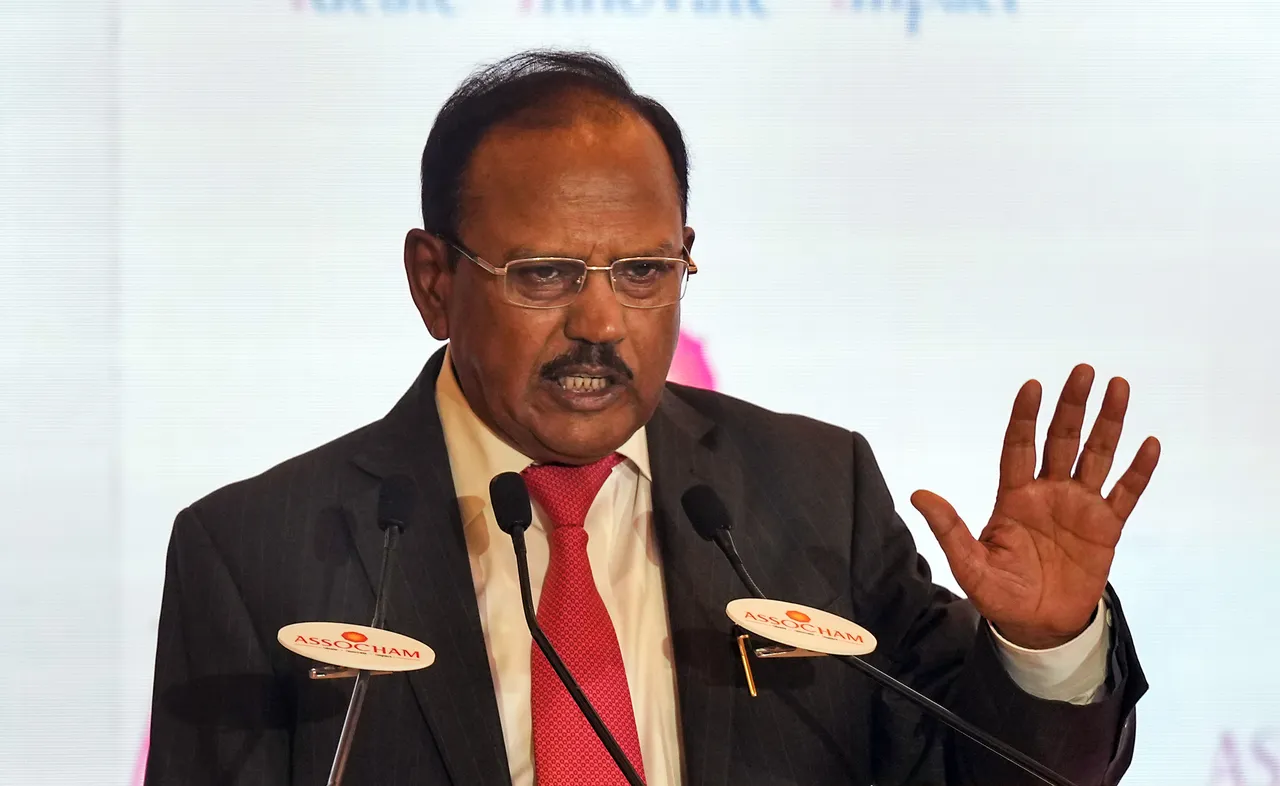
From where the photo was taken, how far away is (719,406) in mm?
2578

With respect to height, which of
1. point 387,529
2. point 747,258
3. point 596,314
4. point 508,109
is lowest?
point 387,529

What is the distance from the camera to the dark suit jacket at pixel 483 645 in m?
2.07

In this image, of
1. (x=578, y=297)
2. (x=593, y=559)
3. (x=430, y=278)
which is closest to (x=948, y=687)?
(x=593, y=559)

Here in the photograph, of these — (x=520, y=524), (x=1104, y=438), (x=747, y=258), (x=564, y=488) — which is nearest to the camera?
(x=520, y=524)

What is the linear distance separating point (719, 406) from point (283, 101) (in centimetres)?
114

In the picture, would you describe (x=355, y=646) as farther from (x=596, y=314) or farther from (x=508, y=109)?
(x=508, y=109)

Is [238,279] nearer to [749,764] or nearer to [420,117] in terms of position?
[420,117]

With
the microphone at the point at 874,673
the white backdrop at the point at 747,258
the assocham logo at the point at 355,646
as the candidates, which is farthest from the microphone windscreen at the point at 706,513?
the white backdrop at the point at 747,258

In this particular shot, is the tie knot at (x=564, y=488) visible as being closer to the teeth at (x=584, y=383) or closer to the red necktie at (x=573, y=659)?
the red necktie at (x=573, y=659)

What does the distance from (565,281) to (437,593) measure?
1.67 feet

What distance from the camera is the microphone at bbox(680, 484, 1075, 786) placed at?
1798 mm

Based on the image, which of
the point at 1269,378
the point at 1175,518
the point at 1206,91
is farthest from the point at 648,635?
the point at 1206,91

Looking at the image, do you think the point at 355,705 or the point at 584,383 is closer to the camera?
the point at 355,705

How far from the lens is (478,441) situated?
235cm
